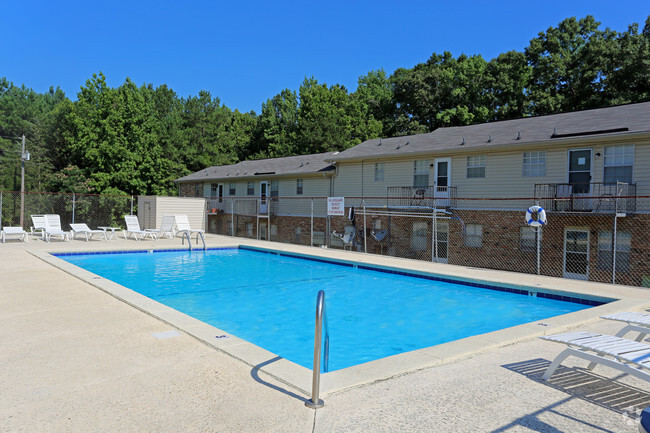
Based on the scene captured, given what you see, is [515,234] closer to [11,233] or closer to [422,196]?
[422,196]

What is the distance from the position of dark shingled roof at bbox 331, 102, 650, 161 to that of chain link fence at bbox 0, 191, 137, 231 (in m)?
14.8

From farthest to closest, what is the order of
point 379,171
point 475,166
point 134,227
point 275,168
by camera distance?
point 275,168 < point 379,171 < point 134,227 < point 475,166

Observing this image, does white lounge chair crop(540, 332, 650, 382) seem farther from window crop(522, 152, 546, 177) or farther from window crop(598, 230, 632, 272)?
window crop(522, 152, 546, 177)

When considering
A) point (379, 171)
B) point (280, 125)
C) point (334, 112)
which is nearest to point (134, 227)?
point (379, 171)

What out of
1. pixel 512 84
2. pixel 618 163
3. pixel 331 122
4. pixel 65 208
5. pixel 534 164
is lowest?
pixel 65 208

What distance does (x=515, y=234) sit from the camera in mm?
15328

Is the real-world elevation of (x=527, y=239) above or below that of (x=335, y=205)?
below

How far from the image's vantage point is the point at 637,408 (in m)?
3.63

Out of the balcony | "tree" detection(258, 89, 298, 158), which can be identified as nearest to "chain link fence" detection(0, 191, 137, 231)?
"tree" detection(258, 89, 298, 158)

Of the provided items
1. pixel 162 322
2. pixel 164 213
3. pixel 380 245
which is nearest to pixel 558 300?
pixel 162 322

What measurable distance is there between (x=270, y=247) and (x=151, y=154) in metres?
20.9

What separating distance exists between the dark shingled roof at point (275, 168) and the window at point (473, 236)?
814 cm

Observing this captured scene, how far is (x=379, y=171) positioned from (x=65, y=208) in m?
19.2

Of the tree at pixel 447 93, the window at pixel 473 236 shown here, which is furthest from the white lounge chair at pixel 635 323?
the tree at pixel 447 93
